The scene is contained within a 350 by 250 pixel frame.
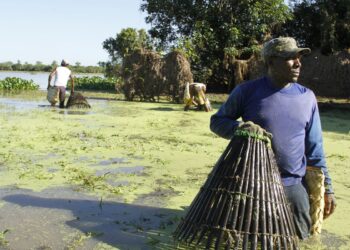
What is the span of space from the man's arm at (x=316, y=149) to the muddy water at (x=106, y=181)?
360mm

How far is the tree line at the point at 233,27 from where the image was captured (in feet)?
63.6

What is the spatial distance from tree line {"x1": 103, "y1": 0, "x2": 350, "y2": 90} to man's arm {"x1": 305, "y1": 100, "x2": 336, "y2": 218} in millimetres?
15671

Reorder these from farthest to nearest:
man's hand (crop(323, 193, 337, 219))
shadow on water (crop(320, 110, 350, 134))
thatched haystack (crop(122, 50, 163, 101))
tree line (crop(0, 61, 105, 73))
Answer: tree line (crop(0, 61, 105, 73)) < thatched haystack (crop(122, 50, 163, 101)) < shadow on water (crop(320, 110, 350, 134)) < man's hand (crop(323, 193, 337, 219))

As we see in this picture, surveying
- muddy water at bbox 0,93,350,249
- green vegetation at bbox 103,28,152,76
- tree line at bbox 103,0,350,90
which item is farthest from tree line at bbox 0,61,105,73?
muddy water at bbox 0,93,350,249

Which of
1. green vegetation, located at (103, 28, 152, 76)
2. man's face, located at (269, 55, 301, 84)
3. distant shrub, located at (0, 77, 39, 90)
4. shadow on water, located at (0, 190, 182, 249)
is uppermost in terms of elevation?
green vegetation, located at (103, 28, 152, 76)

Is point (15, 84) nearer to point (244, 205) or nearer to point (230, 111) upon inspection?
point (230, 111)

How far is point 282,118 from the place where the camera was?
335 cm

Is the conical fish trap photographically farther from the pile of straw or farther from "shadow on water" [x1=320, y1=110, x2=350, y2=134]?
the pile of straw

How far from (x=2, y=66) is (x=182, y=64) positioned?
7829 centimetres

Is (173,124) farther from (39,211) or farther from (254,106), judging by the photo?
(254,106)

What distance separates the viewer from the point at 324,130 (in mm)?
10320

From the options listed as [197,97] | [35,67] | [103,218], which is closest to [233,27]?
[197,97]

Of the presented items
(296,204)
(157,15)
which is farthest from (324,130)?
(157,15)

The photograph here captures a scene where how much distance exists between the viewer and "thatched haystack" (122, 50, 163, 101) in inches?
717
